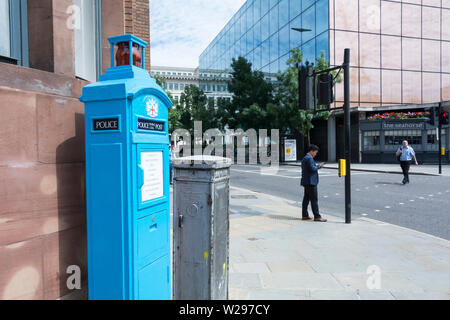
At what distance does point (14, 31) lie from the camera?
3238 mm

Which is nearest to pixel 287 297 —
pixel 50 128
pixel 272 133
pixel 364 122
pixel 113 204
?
pixel 113 204

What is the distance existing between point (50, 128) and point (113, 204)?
0.96 meters

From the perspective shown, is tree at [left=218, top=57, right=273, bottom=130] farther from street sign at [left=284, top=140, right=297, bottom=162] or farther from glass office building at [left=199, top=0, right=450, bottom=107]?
glass office building at [left=199, top=0, right=450, bottom=107]

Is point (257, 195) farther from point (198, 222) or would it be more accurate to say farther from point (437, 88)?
point (437, 88)

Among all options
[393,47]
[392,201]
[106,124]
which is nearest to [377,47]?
[393,47]

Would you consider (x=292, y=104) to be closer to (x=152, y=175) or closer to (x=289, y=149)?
(x=289, y=149)

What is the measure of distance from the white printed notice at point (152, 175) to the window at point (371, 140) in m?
28.9

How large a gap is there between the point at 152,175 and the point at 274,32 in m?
40.9

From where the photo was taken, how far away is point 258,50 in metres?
44.6

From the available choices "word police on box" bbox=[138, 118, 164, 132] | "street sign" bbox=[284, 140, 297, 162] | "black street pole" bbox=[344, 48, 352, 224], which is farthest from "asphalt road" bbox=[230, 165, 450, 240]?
"street sign" bbox=[284, 140, 297, 162]

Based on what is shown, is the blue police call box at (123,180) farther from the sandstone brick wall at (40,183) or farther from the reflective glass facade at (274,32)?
the reflective glass facade at (274,32)

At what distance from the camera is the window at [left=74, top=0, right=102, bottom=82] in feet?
13.1

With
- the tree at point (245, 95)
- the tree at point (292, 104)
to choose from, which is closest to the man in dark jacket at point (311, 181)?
the tree at point (292, 104)
